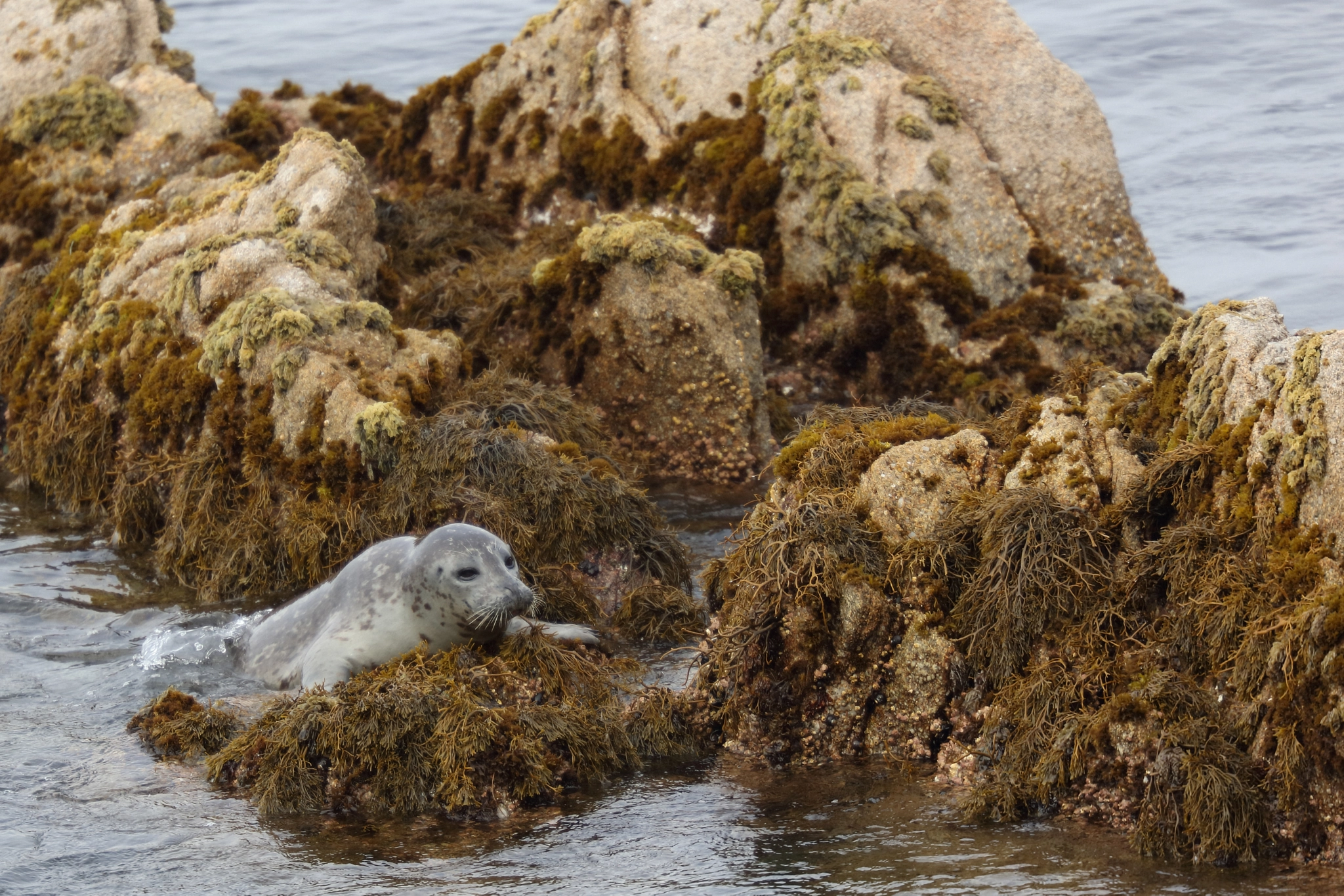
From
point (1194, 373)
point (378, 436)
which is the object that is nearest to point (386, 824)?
point (378, 436)

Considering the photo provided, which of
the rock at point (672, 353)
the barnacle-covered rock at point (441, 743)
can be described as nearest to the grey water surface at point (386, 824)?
the barnacle-covered rock at point (441, 743)

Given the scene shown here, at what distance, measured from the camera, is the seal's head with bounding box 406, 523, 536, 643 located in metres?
7.77

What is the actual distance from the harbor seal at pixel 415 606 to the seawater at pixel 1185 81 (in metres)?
10.2

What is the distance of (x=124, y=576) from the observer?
1050cm

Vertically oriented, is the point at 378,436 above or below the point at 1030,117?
below

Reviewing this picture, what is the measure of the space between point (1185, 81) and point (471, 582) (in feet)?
70.7

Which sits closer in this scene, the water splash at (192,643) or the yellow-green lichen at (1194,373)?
the yellow-green lichen at (1194,373)

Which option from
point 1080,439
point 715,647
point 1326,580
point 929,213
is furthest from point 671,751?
point 929,213

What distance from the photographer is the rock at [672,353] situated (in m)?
11.8

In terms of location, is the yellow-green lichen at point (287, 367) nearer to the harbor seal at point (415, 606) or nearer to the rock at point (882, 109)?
the harbor seal at point (415, 606)

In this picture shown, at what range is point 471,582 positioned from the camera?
7.84 meters

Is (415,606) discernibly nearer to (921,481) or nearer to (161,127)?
(921,481)

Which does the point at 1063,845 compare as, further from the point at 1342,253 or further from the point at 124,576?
the point at 1342,253

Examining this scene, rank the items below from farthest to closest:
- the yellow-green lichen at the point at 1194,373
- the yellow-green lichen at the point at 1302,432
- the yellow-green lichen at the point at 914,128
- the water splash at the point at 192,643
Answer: the yellow-green lichen at the point at 914,128 → the water splash at the point at 192,643 → the yellow-green lichen at the point at 1194,373 → the yellow-green lichen at the point at 1302,432
